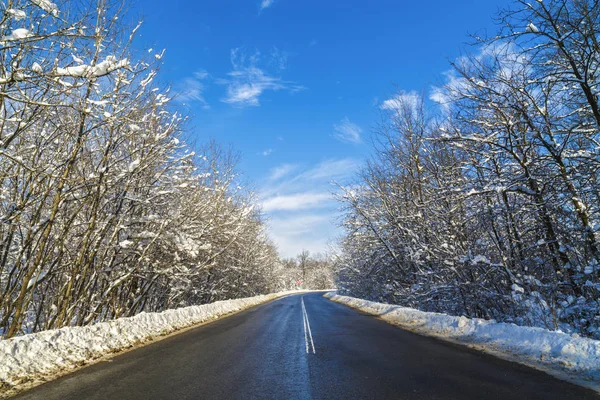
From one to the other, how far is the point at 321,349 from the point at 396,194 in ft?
40.9

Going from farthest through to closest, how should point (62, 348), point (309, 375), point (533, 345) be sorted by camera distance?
1. point (533, 345)
2. point (62, 348)
3. point (309, 375)

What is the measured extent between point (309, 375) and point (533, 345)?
16.9 feet

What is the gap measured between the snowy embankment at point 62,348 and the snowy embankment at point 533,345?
9.41 metres

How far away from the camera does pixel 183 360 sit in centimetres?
790

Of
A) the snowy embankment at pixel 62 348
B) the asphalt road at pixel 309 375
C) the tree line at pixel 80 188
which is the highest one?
the tree line at pixel 80 188

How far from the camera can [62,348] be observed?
7211mm

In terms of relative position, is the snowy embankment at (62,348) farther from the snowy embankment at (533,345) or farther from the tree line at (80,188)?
the snowy embankment at (533,345)

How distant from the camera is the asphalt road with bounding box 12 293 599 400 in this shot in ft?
16.9

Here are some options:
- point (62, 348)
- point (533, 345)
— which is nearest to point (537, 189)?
point (533, 345)

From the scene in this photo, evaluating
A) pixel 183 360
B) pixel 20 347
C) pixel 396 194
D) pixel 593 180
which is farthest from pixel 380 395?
pixel 396 194

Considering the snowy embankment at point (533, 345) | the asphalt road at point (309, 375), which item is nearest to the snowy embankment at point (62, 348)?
the asphalt road at point (309, 375)

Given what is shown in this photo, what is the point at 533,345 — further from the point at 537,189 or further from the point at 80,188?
the point at 80,188

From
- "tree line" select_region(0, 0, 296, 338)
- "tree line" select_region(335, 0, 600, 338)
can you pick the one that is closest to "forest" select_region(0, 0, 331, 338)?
"tree line" select_region(0, 0, 296, 338)

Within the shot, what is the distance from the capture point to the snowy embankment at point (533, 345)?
5.87 m
